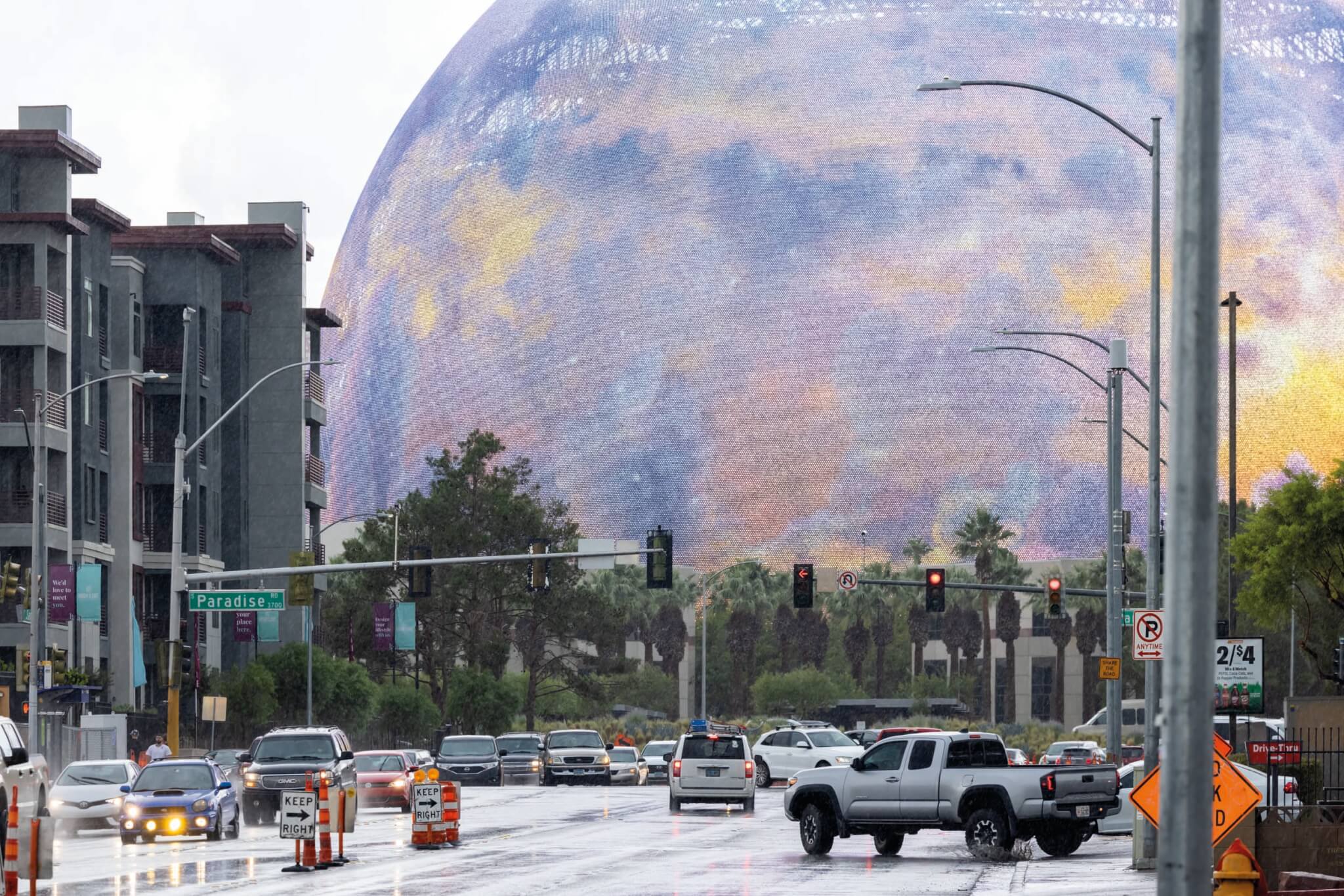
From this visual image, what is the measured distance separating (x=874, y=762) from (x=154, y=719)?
4556cm

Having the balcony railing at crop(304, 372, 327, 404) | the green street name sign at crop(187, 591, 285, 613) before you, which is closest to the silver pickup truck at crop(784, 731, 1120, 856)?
the green street name sign at crop(187, 591, 285, 613)

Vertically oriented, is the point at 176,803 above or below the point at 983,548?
below

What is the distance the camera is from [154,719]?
3022 inches

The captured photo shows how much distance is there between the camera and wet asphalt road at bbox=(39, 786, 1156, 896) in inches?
1118

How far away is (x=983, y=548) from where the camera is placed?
137 meters

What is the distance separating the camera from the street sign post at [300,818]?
103 feet

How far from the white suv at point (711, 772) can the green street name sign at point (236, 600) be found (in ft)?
35.7

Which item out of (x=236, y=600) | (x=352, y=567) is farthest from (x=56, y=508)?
(x=352, y=567)

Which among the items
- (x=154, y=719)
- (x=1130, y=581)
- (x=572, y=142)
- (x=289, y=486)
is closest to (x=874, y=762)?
(x=154, y=719)

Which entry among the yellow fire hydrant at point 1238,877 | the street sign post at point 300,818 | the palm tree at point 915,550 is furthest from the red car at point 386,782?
the palm tree at point 915,550

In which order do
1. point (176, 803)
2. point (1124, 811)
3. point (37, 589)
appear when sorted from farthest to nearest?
point (37, 589)
point (1124, 811)
point (176, 803)

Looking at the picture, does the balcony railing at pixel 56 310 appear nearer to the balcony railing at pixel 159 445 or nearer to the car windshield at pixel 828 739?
the balcony railing at pixel 159 445

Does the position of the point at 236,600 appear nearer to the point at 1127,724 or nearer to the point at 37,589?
the point at 37,589

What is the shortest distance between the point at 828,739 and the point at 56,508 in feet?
78.8
